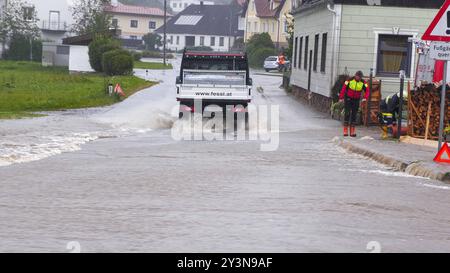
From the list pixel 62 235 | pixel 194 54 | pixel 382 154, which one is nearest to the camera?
pixel 62 235

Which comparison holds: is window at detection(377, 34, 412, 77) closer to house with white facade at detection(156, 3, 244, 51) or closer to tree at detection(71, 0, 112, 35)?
tree at detection(71, 0, 112, 35)

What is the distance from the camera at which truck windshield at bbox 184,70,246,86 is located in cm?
3012

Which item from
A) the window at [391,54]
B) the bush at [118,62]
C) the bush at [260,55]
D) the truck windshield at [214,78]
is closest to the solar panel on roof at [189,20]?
the bush at [260,55]

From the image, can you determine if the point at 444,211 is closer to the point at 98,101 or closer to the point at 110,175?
the point at 110,175

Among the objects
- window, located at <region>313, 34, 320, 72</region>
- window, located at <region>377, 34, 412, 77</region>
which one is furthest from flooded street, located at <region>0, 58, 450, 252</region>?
window, located at <region>313, 34, 320, 72</region>

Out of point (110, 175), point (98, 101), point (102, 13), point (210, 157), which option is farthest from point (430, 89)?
point (102, 13)

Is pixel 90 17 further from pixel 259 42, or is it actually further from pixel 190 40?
pixel 190 40

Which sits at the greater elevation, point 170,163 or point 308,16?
point 308,16

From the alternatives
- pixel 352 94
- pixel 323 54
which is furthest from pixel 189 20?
pixel 352 94

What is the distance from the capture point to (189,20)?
498 feet

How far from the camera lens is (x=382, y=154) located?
19.4 meters

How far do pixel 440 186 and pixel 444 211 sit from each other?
2684 millimetres

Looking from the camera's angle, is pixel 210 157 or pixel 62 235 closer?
pixel 62 235

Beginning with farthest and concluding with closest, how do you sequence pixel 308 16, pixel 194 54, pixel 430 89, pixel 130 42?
1. pixel 130 42
2. pixel 308 16
3. pixel 194 54
4. pixel 430 89
